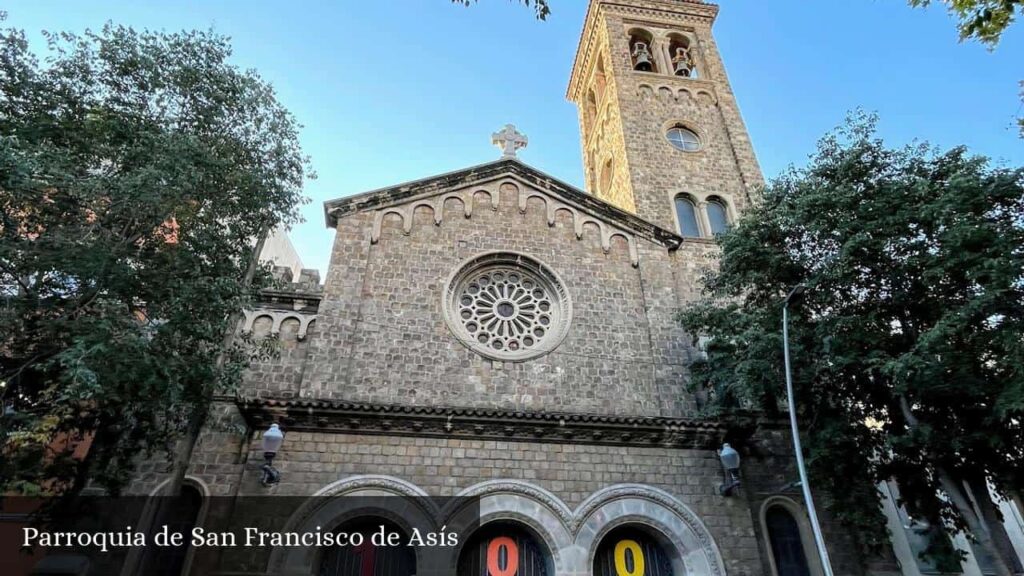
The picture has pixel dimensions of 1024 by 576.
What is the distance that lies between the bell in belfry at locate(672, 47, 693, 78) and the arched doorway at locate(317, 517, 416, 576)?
878 inches

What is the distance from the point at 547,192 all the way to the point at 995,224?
9.60m

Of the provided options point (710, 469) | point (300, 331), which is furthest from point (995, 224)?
point (300, 331)

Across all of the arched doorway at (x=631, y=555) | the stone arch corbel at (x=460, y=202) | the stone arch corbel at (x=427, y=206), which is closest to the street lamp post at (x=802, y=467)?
the arched doorway at (x=631, y=555)

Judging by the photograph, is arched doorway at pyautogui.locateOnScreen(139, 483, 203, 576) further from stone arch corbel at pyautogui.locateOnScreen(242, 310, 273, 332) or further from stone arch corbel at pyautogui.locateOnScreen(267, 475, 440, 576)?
stone arch corbel at pyautogui.locateOnScreen(242, 310, 273, 332)

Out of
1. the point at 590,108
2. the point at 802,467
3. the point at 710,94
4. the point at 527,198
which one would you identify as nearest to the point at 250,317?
the point at 527,198

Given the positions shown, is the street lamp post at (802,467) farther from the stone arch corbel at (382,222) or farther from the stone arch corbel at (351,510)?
the stone arch corbel at (382,222)

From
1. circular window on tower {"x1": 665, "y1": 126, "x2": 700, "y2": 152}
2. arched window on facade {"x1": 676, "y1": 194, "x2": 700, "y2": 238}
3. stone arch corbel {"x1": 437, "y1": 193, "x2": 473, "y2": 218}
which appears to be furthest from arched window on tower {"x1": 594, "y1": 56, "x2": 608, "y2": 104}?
stone arch corbel {"x1": 437, "y1": 193, "x2": 473, "y2": 218}

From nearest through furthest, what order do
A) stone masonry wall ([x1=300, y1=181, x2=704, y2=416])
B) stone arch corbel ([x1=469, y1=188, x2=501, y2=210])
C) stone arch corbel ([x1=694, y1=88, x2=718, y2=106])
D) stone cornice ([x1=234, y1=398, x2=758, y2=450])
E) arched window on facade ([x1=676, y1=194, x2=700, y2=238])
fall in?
stone cornice ([x1=234, y1=398, x2=758, y2=450])
stone masonry wall ([x1=300, y1=181, x2=704, y2=416])
stone arch corbel ([x1=469, y1=188, x2=501, y2=210])
arched window on facade ([x1=676, y1=194, x2=700, y2=238])
stone arch corbel ([x1=694, y1=88, x2=718, y2=106])

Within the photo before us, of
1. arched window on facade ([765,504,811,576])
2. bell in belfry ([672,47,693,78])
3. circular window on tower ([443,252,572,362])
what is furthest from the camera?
bell in belfry ([672,47,693,78])

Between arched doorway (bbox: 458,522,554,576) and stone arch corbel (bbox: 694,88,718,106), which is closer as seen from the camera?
arched doorway (bbox: 458,522,554,576)

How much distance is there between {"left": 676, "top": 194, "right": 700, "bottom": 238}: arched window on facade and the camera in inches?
758

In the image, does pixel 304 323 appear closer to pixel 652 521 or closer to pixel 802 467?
pixel 652 521

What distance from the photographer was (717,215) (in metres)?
19.9

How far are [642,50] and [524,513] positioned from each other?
2154 cm
